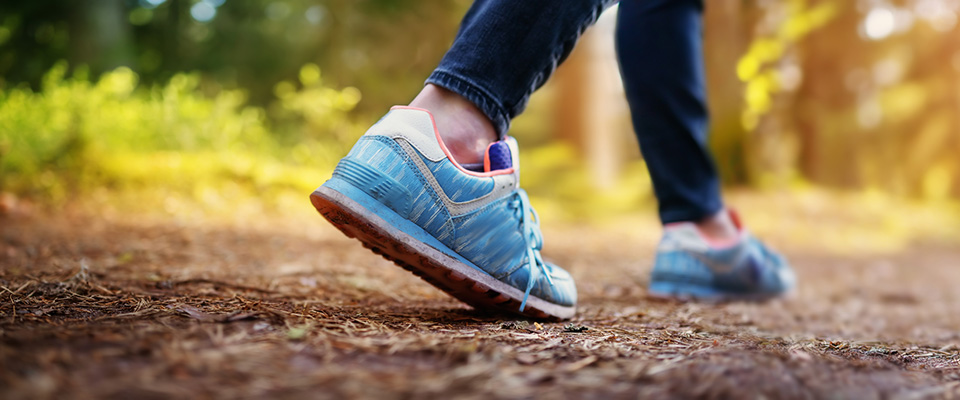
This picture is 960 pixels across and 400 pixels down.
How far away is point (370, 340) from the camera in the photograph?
2.68 feet

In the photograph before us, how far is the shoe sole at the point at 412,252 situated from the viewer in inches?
38.7

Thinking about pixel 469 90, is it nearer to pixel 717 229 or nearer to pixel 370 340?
pixel 370 340

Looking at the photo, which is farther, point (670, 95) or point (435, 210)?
point (670, 95)

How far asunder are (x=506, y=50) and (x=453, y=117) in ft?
0.51

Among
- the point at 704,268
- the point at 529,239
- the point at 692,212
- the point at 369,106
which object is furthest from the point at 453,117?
the point at 369,106

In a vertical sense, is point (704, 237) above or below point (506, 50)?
below

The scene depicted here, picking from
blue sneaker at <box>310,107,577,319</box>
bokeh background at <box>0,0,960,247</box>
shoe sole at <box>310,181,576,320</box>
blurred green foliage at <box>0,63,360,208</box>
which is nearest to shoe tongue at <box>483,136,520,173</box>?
blue sneaker at <box>310,107,577,319</box>

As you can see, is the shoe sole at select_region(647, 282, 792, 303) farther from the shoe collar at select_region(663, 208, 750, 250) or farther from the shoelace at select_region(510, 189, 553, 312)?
the shoelace at select_region(510, 189, 553, 312)

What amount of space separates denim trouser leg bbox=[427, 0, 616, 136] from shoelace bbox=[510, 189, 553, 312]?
17cm

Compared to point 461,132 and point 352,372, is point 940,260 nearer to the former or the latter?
point 461,132

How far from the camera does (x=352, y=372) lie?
0.68 meters

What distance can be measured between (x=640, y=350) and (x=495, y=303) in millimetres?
334

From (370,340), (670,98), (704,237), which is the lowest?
(370,340)

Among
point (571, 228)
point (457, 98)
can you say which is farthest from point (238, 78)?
point (457, 98)
